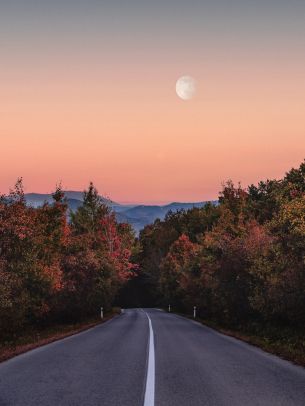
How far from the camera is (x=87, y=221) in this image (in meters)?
95.5

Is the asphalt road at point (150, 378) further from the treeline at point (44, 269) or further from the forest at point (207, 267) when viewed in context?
the treeline at point (44, 269)

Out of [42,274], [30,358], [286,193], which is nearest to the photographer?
[30,358]

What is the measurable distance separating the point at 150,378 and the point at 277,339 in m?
13.1

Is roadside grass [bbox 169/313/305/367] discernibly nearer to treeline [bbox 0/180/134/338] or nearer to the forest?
the forest

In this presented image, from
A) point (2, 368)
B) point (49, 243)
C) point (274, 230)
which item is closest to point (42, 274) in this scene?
point (49, 243)

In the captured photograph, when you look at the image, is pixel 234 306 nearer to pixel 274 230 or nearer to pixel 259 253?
pixel 259 253

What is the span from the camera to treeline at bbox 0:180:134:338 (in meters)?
23.1

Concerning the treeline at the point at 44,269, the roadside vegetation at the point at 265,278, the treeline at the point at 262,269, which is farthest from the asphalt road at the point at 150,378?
the treeline at the point at 44,269

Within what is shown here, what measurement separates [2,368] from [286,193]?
1886cm

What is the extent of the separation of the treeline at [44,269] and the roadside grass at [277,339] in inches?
433

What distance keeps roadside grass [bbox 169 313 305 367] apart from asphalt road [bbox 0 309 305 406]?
57 cm

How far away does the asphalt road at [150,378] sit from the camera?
8438 mm

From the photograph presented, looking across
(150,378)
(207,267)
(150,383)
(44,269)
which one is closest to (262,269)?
(44,269)

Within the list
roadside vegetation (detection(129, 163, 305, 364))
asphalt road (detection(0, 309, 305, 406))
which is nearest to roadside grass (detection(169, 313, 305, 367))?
roadside vegetation (detection(129, 163, 305, 364))
